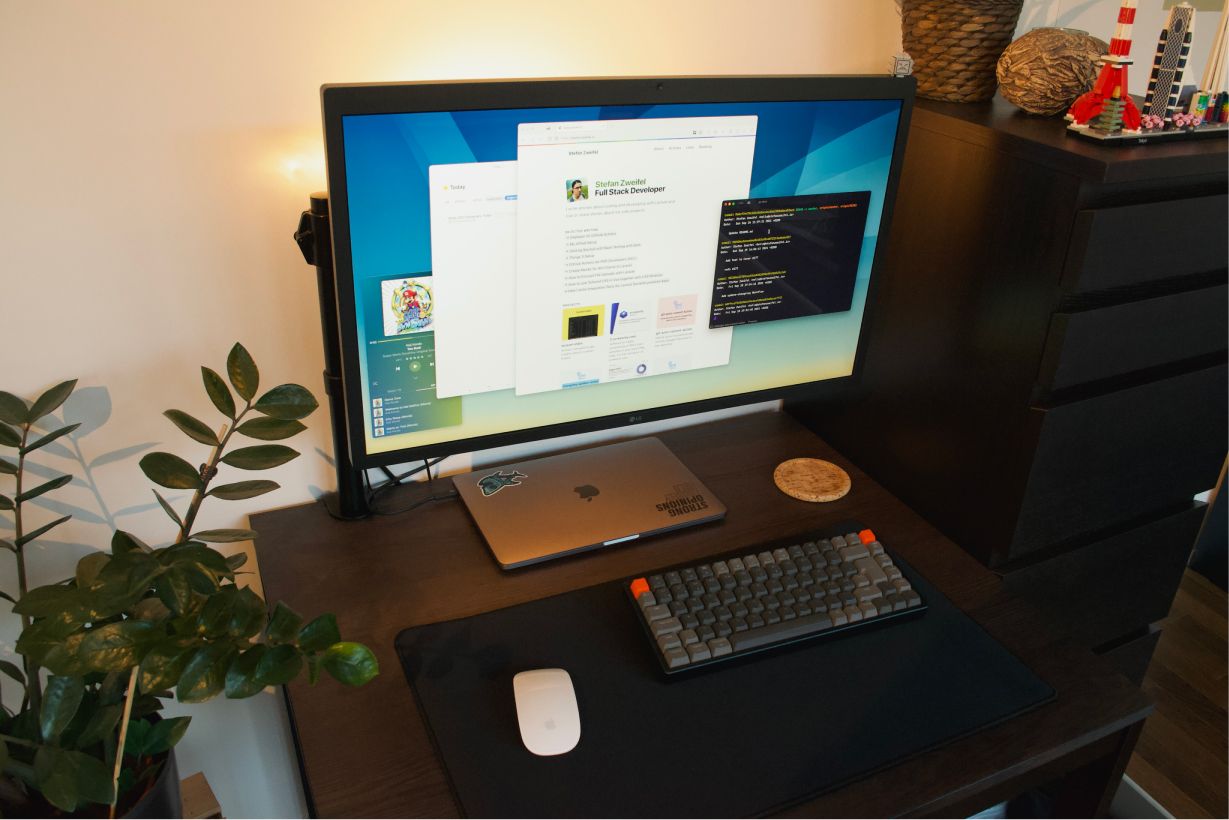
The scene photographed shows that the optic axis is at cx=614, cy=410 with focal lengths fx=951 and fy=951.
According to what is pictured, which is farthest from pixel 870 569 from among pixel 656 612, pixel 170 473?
pixel 170 473

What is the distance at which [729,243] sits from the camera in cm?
102

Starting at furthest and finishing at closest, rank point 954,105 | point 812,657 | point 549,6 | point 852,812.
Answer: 1. point 954,105
2. point 549,6
3. point 812,657
4. point 852,812

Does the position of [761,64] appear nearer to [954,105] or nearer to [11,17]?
[954,105]

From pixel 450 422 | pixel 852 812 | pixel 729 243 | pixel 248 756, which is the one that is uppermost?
pixel 729 243

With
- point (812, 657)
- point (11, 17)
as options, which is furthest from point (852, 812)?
point (11, 17)

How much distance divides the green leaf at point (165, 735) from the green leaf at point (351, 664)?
0.85 feet

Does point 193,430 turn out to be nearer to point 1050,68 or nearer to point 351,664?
point 351,664

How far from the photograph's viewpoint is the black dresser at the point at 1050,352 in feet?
3.24

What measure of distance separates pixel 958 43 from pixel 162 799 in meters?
1.20

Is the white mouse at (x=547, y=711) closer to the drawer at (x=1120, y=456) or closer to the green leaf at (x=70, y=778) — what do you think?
the green leaf at (x=70, y=778)

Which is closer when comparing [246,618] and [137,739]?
[246,618]

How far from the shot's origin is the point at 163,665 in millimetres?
749

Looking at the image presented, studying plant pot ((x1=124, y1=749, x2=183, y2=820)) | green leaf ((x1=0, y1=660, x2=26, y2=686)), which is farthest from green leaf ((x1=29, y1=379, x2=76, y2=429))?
plant pot ((x1=124, y1=749, x2=183, y2=820))

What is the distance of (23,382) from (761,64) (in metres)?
0.91
